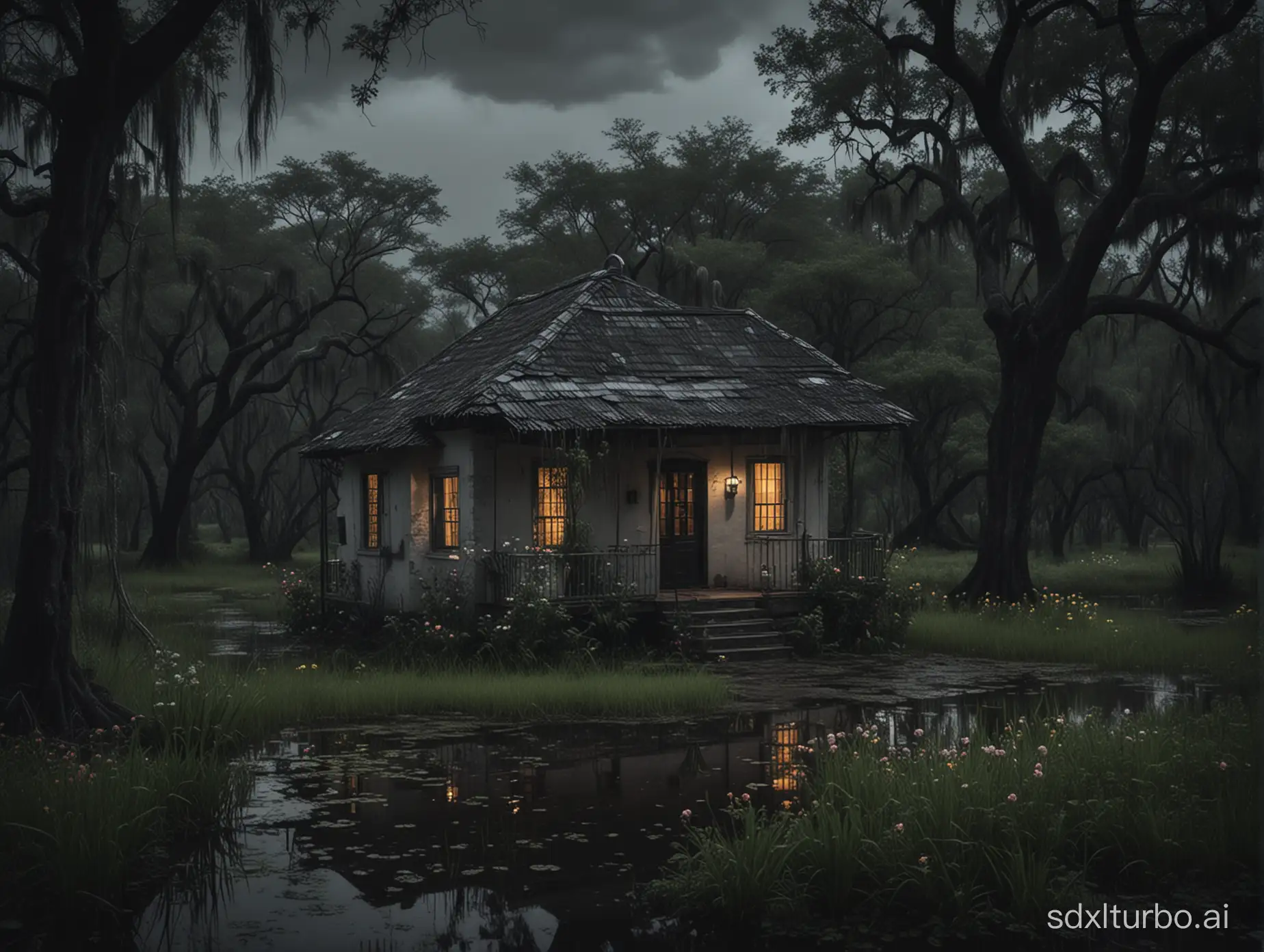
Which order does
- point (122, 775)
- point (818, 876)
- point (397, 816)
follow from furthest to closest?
point (397, 816), point (122, 775), point (818, 876)

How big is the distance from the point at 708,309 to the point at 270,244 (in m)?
25.3

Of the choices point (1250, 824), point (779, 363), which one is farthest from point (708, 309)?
point (1250, 824)

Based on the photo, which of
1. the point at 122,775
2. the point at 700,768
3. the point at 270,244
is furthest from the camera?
the point at 270,244

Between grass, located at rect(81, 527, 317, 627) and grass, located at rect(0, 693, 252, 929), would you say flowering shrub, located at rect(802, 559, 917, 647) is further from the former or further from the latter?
grass, located at rect(0, 693, 252, 929)

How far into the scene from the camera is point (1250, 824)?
8.05 metres

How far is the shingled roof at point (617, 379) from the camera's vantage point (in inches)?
798

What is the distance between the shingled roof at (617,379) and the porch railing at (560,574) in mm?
1948

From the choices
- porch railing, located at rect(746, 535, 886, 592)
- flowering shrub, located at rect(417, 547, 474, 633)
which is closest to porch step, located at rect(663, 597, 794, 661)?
porch railing, located at rect(746, 535, 886, 592)

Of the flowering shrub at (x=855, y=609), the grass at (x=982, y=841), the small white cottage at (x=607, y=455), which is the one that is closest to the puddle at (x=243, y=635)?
the small white cottage at (x=607, y=455)

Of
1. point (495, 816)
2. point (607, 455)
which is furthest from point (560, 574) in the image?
point (495, 816)

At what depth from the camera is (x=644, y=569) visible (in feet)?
70.1

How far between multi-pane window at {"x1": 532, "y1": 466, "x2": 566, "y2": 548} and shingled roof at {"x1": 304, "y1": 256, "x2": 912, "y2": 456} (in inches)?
61.8

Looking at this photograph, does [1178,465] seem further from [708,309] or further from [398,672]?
[398,672]

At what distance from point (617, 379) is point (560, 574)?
361 cm
